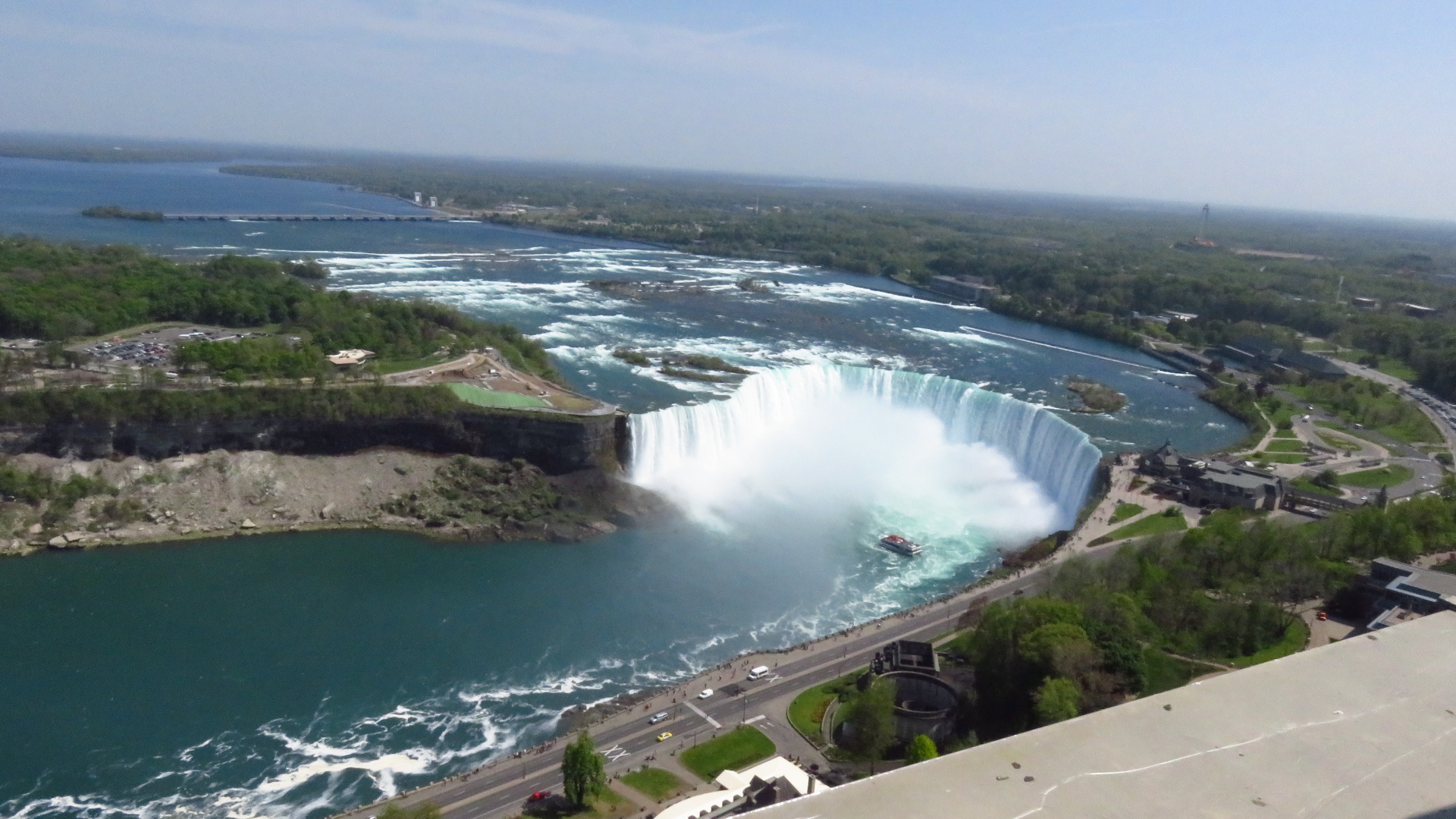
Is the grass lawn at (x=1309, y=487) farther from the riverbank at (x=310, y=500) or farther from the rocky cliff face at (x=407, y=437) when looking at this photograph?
the rocky cliff face at (x=407, y=437)

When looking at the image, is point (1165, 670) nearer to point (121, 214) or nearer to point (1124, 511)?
point (1124, 511)

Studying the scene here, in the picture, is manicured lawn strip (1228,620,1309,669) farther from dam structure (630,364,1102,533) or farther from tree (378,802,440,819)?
tree (378,802,440,819)

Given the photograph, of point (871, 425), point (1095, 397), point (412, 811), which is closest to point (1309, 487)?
point (1095, 397)

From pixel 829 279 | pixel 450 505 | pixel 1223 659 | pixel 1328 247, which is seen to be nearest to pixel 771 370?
pixel 450 505

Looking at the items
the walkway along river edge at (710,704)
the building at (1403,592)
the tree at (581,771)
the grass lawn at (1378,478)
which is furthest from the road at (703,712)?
the grass lawn at (1378,478)

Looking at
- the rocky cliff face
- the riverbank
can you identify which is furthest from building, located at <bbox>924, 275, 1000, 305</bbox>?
the riverbank
